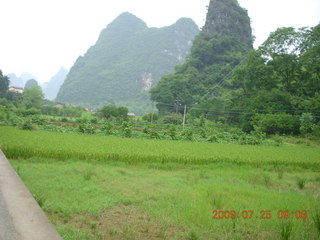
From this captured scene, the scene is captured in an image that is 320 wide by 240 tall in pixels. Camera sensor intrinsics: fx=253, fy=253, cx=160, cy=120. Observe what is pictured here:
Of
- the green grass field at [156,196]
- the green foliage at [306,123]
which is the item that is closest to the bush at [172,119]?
the green foliage at [306,123]

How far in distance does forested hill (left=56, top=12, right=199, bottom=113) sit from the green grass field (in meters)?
72.2

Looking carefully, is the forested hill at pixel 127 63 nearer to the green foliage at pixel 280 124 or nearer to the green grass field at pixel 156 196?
the green foliage at pixel 280 124

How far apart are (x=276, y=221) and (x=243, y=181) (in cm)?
324

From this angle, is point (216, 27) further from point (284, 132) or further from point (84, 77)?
point (84, 77)

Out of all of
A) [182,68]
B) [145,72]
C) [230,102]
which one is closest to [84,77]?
[145,72]

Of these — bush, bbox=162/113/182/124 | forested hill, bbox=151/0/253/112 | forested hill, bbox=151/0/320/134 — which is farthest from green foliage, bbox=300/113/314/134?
forested hill, bbox=151/0/253/112

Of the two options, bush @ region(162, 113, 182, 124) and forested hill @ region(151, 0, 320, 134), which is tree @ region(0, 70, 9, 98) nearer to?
forested hill @ region(151, 0, 320, 134)

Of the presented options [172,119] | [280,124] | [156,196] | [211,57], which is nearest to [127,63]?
[211,57]

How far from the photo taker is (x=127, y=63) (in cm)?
11112

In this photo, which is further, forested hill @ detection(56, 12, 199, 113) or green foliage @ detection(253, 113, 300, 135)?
forested hill @ detection(56, 12, 199, 113)

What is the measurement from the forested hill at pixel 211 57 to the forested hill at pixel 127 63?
91.0ft

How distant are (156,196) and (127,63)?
110 m

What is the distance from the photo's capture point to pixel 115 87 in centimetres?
9931

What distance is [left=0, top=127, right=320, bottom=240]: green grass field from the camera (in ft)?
13.5
